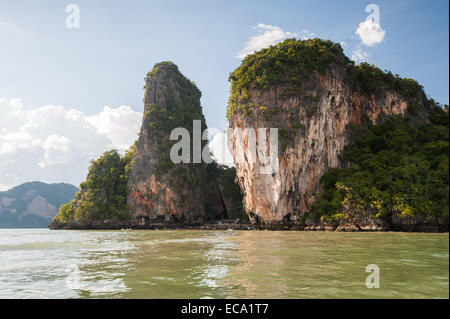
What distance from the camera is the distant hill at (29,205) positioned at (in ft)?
329

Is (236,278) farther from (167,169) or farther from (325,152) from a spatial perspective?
(167,169)

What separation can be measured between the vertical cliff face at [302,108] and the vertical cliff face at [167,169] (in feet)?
53.8

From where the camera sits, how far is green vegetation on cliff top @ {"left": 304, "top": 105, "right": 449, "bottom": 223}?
945 inches

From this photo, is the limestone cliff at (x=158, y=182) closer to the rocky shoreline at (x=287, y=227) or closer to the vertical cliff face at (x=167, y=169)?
the vertical cliff face at (x=167, y=169)

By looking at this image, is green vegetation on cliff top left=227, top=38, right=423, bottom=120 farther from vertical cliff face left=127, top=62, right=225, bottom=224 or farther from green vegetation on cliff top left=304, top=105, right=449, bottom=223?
vertical cliff face left=127, top=62, right=225, bottom=224

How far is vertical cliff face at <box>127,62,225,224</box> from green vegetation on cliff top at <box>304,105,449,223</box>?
24.8 metres

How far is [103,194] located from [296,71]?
118 feet

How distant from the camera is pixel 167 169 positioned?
51.2m

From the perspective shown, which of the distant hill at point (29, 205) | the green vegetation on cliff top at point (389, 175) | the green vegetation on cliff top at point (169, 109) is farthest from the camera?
the distant hill at point (29, 205)

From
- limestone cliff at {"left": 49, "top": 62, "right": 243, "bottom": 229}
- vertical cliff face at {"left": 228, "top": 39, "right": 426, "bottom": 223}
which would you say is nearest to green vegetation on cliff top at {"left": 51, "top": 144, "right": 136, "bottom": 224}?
limestone cliff at {"left": 49, "top": 62, "right": 243, "bottom": 229}

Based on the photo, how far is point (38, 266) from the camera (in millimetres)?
9477

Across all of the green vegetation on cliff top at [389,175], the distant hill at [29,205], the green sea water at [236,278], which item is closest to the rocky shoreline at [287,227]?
the green vegetation on cliff top at [389,175]

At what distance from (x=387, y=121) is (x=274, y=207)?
55.3 feet

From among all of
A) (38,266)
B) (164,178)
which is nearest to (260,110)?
(164,178)
